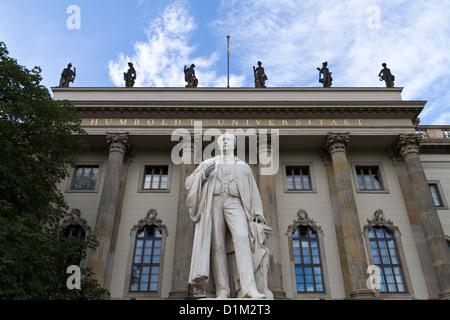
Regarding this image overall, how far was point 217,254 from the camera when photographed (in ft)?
18.1

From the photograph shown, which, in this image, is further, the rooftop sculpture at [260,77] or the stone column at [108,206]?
the rooftop sculpture at [260,77]

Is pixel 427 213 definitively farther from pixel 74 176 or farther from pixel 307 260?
pixel 74 176

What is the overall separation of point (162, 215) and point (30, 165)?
379 inches

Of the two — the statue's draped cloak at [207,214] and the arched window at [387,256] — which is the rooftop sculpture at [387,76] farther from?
the statue's draped cloak at [207,214]

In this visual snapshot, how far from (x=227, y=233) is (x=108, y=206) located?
17.1 m

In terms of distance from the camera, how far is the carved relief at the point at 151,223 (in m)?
22.7

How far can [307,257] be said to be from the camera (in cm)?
2216

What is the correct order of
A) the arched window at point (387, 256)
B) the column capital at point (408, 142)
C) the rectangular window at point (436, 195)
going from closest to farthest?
A: the arched window at point (387, 256), the column capital at point (408, 142), the rectangular window at point (436, 195)

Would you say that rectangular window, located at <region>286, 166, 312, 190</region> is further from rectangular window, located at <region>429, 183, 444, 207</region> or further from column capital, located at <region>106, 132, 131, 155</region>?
column capital, located at <region>106, 132, 131, 155</region>

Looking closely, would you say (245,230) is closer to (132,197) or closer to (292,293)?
(292,293)

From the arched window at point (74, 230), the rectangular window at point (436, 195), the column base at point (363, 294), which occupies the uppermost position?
the rectangular window at point (436, 195)

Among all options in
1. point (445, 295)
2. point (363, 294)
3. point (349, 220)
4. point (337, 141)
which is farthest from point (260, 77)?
point (445, 295)

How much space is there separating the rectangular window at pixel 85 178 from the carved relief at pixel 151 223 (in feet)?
13.7

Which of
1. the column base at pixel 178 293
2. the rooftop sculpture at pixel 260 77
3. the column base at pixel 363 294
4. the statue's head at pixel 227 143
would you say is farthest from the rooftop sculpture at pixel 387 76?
the statue's head at pixel 227 143
